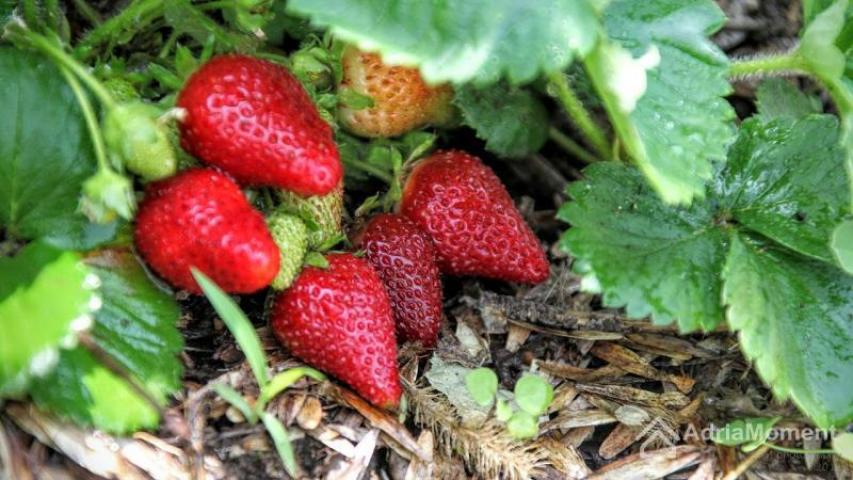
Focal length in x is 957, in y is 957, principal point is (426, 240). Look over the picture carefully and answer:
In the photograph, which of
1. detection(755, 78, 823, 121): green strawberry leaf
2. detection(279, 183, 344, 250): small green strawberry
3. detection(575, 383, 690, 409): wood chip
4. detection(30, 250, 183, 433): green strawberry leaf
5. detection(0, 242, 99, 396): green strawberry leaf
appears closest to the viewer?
detection(0, 242, 99, 396): green strawberry leaf

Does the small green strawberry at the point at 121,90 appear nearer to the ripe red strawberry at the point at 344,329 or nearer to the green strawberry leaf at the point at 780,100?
the ripe red strawberry at the point at 344,329

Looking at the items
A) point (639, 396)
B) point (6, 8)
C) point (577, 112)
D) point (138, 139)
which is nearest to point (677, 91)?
point (577, 112)

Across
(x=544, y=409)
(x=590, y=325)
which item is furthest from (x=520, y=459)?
(x=590, y=325)

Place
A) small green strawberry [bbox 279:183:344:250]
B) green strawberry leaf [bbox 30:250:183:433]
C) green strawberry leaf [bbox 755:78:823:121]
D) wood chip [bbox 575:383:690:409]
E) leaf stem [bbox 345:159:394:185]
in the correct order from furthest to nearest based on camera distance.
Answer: green strawberry leaf [bbox 755:78:823:121]
leaf stem [bbox 345:159:394:185]
wood chip [bbox 575:383:690:409]
small green strawberry [bbox 279:183:344:250]
green strawberry leaf [bbox 30:250:183:433]

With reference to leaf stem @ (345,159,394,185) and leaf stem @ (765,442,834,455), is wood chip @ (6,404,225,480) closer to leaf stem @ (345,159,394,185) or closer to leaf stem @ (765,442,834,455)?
leaf stem @ (345,159,394,185)

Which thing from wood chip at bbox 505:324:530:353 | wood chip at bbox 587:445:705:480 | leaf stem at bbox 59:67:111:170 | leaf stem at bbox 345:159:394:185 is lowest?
wood chip at bbox 587:445:705:480

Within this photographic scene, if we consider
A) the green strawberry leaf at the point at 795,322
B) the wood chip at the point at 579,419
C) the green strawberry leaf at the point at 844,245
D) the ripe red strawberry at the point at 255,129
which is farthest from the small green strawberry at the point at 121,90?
→ the green strawberry leaf at the point at 844,245

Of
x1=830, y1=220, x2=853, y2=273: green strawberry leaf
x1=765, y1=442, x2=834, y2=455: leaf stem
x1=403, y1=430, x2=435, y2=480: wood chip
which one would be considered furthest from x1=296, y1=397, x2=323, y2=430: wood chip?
x1=830, y1=220, x2=853, y2=273: green strawberry leaf
